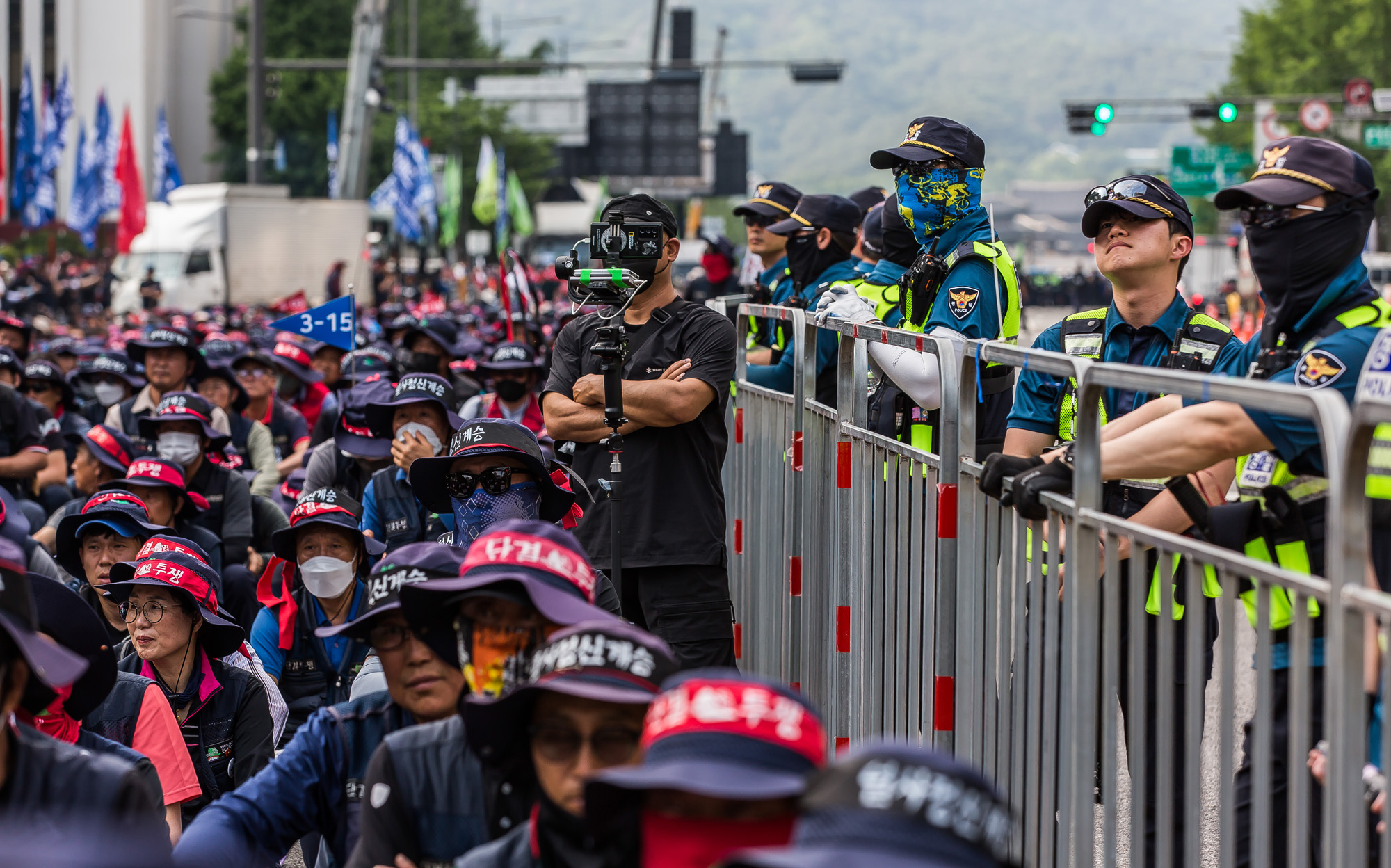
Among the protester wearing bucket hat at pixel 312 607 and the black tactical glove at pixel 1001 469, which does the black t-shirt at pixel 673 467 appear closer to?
the protester wearing bucket hat at pixel 312 607

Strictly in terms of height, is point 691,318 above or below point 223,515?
above

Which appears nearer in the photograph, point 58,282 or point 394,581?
point 394,581

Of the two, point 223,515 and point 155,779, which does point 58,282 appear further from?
point 155,779

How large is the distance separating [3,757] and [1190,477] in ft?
8.55

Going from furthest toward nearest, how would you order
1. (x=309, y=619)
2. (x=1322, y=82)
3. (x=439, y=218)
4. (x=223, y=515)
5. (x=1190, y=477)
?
(x=439, y=218), (x=1322, y=82), (x=223, y=515), (x=309, y=619), (x=1190, y=477)

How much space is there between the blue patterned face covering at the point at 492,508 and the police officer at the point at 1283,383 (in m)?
2.37

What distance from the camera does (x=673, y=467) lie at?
657cm

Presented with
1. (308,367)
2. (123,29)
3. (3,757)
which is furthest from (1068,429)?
(123,29)

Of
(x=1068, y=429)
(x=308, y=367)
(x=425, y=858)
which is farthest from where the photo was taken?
(x=308, y=367)

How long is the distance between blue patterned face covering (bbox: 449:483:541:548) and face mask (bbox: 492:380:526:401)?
4.24 m

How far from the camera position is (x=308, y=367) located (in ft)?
43.1

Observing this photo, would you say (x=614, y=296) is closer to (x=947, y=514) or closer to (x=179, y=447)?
(x=947, y=514)

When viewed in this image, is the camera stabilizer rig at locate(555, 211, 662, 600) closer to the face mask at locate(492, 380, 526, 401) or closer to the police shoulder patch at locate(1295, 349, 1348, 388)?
the police shoulder patch at locate(1295, 349, 1348, 388)

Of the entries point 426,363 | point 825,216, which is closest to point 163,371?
point 426,363
